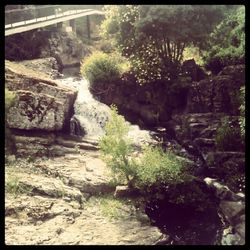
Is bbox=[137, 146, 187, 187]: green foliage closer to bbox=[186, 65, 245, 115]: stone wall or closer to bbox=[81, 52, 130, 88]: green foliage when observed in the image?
bbox=[186, 65, 245, 115]: stone wall

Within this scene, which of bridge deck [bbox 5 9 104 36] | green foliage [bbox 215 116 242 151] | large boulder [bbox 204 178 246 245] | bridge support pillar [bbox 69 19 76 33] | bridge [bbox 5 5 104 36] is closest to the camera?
large boulder [bbox 204 178 246 245]

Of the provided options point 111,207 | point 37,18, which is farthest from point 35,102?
point 37,18

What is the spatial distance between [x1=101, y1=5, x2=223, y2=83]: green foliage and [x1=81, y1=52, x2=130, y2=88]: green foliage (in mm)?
786

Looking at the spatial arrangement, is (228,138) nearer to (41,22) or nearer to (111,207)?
(111,207)

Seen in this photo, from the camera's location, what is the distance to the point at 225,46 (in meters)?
21.8

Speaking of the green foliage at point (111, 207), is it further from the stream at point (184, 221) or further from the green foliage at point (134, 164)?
the stream at point (184, 221)

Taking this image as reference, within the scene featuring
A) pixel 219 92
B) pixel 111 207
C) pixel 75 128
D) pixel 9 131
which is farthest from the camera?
pixel 219 92

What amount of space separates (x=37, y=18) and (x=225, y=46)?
40.2 ft

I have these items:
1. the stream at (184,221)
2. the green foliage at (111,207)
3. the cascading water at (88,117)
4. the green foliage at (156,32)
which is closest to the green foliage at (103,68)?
the green foliage at (156,32)

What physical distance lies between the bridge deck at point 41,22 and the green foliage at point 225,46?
33.3 feet

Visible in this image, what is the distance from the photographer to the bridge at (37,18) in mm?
24328

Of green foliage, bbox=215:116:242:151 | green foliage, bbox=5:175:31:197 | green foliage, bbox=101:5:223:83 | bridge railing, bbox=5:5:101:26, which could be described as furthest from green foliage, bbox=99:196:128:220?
bridge railing, bbox=5:5:101:26

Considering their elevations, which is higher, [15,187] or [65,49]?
[65,49]

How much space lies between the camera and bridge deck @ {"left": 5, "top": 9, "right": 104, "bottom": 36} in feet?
78.4
